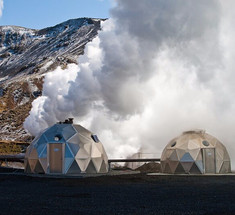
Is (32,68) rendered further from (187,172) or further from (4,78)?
(187,172)

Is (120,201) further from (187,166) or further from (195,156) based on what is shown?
(195,156)

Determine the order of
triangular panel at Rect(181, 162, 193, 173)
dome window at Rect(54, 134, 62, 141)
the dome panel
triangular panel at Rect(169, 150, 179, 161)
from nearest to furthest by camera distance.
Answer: dome window at Rect(54, 134, 62, 141)
the dome panel
triangular panel at Rect(181, 162, 193, 173)
triangular panel at Rect(169, 150, 179, 161)

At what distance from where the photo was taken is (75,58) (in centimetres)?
15538

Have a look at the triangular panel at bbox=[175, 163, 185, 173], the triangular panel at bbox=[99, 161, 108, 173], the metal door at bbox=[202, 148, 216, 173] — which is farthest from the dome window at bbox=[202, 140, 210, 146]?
the triangular panel at bbox=[99, 161, 108, 173]

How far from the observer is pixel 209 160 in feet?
89.7

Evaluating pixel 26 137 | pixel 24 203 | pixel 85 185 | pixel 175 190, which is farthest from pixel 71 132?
pixel 26 137

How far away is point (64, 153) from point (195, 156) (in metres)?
9.52

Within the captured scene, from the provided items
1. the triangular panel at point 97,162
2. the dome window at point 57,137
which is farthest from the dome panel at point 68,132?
the triangular panel at point 97,162

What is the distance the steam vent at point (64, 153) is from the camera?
2555 cm

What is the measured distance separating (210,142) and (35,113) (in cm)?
2205

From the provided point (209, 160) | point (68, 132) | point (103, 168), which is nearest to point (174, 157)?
point (209, 160)

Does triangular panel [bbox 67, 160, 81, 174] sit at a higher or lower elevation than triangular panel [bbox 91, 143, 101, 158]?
lower

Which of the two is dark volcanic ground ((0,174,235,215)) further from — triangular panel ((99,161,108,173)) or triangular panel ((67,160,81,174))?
Result: triangular panel ((99,161,108,173))

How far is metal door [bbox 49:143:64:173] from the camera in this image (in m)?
25.5
